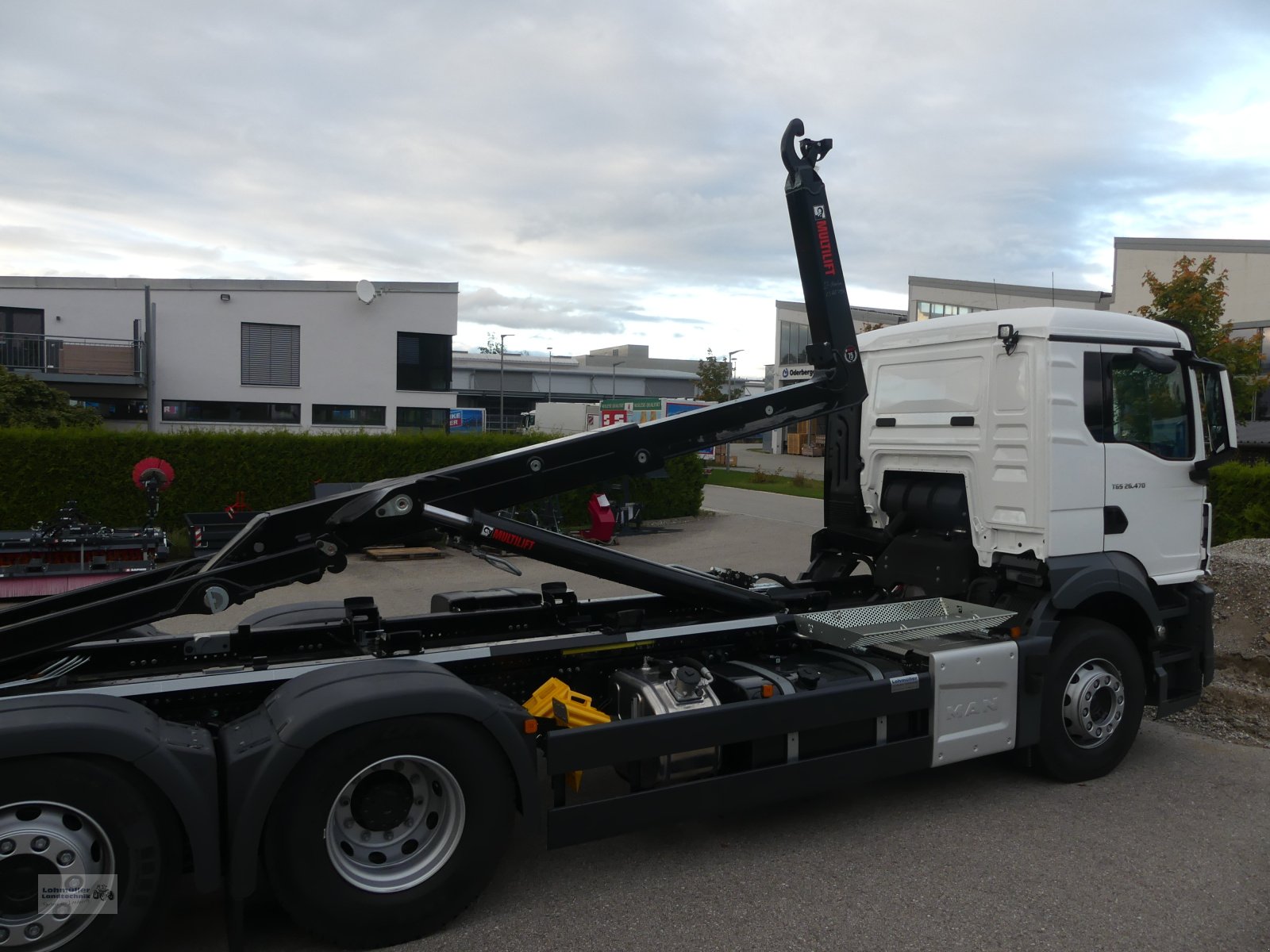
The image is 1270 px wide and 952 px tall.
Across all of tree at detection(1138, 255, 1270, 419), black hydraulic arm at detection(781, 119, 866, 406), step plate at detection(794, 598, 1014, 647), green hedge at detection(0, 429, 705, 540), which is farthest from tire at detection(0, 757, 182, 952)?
tree at detection(1138, 255, 1270, 419)

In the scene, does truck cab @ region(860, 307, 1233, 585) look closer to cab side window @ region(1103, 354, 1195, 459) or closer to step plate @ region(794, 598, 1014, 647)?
cab side window @ region(1103, 354, 1195, 459)

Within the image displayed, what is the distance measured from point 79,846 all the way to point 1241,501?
14.4 metres

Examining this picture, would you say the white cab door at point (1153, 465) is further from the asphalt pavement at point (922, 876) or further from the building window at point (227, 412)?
the building window at point (227, 412)

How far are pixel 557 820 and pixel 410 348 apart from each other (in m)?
29.7

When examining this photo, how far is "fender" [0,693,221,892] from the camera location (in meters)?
3.23

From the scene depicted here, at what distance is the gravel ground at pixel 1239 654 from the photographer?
6.91 meters

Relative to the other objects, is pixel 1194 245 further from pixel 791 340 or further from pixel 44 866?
pixel 44 866

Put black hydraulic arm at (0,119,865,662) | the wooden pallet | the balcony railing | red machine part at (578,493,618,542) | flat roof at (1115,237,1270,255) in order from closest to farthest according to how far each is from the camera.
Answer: black hydraulic arm at (0,119,865,662) < the wooden pallet < red machine part at (578,493,618,542) < the balcony railing < flat roof at (1115,237,1270,255)

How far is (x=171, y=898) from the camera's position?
349cm

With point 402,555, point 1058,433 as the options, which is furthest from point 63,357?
point 1058,433

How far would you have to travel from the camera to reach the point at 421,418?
32.4 metres

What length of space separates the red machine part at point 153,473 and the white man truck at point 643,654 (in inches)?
340

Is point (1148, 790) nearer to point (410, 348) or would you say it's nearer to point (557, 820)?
point (557, 820)

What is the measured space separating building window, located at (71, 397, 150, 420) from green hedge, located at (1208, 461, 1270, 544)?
1137 inches
